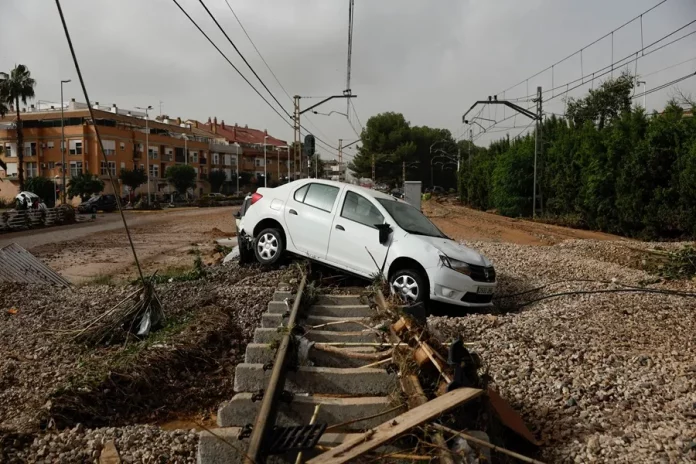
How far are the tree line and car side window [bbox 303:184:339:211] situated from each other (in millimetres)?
15232

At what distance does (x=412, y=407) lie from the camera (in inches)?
167

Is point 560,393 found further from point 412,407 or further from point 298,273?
point 298,273

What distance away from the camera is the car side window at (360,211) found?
9.62 meters

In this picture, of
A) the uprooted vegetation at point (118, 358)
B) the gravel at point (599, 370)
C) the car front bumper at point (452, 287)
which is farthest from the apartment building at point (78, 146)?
the gravel at point (599, 370)

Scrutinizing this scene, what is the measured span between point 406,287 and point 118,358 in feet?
13.3

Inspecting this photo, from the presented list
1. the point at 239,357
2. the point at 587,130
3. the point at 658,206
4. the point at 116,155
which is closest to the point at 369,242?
the point at 239,357

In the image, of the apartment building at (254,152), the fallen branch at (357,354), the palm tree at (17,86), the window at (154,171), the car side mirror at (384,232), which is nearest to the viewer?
the fallen branch at (357,354)

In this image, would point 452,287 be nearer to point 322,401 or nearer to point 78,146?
point 322,401

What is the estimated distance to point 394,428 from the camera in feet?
12.1

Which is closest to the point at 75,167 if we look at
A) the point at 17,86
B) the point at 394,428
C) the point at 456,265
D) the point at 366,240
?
the point at 17,86

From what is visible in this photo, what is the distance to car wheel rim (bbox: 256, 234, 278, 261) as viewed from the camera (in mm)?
10609

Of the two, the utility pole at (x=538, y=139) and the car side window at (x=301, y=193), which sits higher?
the utility pole at (x=538, y=139)

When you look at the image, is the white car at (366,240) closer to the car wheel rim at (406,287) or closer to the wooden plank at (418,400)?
the car wheel rim at (406,287)

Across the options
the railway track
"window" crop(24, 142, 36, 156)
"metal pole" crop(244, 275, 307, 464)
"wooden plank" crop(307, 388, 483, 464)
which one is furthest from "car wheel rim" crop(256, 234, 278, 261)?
"window" crop(24, 142, 36, 156)
